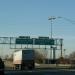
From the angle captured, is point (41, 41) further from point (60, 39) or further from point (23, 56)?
point (23, 56)

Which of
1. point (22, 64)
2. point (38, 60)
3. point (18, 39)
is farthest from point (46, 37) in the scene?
point (38, 60)

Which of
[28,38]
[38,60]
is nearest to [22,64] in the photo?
[28,38]

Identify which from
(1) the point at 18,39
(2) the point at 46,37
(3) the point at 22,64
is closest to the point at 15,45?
(1) the point at 18,39

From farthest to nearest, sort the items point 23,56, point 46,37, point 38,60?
point 38,60 < point 46,37 < point 23,56

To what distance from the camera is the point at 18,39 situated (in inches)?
3610

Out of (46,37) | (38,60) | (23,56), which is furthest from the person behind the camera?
(38,60)

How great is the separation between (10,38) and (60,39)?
44.4ft

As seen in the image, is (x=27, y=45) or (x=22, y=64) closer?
(x=22, y=64)

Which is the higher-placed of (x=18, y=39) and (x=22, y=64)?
(x=18, y=39)

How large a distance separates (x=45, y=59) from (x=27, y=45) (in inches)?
1828

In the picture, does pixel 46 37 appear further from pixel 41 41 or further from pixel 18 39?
pixel 18 39

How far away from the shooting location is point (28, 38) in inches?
3588

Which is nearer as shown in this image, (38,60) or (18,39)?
(18,39)

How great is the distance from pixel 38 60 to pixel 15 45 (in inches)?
1647
